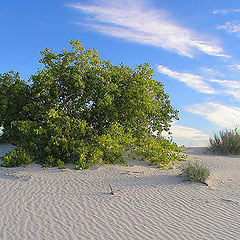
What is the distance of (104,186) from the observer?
7668 mm

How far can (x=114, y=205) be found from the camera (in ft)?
20.8

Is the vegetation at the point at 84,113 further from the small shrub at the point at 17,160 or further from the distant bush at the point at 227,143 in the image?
the distant bush at the point at 227,143

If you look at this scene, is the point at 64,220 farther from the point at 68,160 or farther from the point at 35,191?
the point at 68,160

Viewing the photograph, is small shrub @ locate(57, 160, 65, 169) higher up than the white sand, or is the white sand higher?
small shrub @ locate(57, 160, 65, 169)

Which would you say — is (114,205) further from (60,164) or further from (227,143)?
(227,143)

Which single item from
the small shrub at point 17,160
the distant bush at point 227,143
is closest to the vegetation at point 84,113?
the small shrub at point 17,160

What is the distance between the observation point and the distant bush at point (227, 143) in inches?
581

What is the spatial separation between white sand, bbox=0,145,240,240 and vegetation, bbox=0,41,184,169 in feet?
2.20

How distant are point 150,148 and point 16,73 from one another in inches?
264

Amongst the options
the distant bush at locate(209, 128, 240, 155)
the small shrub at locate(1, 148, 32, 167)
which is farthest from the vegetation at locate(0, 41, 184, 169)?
the distant bush at locate(209, 128, 240, 155)

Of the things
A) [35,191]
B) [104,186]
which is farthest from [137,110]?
[35,191]

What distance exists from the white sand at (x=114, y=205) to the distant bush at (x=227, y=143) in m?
5.63

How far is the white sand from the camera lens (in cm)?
516

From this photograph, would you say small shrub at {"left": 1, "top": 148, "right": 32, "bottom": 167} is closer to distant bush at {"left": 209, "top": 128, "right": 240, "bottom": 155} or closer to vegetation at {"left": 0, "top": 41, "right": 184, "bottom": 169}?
vegetation at {"left": 0, "top": 41, "right": 184, "bottom": 169}
